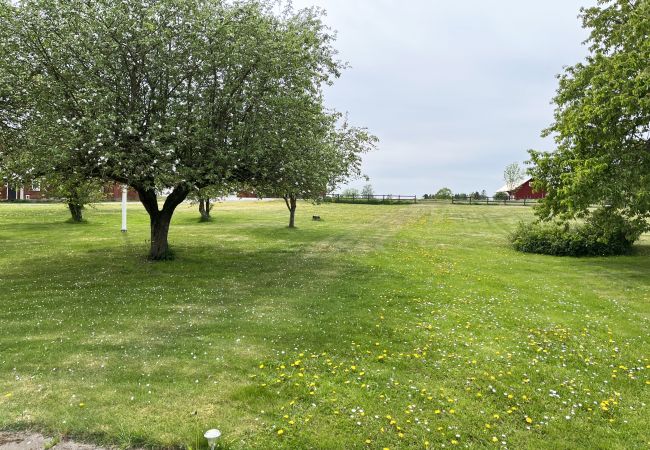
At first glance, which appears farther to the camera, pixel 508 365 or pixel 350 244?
pixel 350 244

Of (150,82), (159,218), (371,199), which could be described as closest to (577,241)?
(159,218)

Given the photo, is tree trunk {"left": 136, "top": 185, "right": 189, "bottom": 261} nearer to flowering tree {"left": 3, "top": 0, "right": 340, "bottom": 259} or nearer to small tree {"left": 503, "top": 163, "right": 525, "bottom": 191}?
flowering tree {"left": 3, "top": 0, "right": 340, "bottom": 259}

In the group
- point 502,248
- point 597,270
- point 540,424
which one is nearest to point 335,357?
point 540,424

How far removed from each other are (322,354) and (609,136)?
1821 centimetres

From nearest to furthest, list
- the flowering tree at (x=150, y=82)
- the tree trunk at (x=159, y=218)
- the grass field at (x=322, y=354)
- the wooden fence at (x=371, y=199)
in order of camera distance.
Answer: the grass field at (x=322, y=354)
the flowering tree at (x=150, y=82)
the tree trunk at (x=159, y=218)
the wooden fence at (x=371, y=199)

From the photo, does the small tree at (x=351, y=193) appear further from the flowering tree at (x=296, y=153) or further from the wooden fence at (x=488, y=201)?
the flowering tree at (x=296, y=153)

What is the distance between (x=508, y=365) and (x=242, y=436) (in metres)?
5.38

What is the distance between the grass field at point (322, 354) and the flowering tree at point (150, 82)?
4.33 metres

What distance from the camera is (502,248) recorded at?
28.4 m

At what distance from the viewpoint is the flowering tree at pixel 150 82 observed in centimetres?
1389

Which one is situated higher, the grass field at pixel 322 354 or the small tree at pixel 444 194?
the small tree at pixel 444 194

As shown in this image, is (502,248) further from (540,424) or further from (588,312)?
(540,424)

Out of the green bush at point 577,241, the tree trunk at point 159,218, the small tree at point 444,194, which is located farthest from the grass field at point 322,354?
the small tree at point 444,194

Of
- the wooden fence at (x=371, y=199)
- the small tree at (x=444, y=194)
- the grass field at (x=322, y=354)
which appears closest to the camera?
the grass field at (x=322, y=354)
